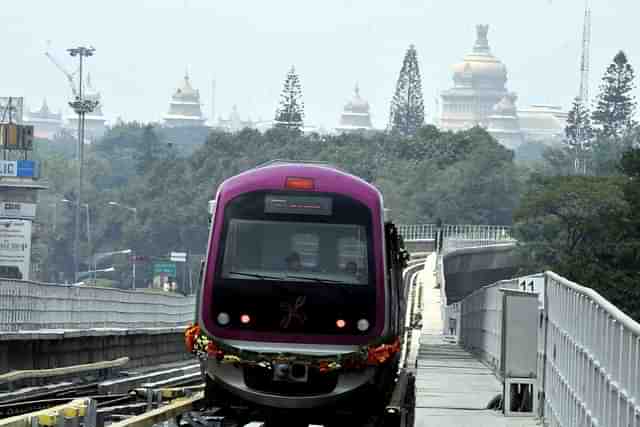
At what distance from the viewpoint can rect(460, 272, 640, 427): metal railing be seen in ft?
44.5

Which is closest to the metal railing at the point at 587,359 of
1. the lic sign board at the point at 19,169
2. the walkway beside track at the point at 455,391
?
the walkway beside track at the point at 455,391

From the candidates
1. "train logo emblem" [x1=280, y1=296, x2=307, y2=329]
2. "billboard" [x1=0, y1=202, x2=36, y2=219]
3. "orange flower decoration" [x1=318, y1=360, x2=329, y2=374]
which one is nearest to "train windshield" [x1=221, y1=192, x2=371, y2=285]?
"train logo emblem" [x1=280, y1=296, x2=307, y2=329]

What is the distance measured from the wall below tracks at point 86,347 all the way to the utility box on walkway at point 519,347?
34.8 feet

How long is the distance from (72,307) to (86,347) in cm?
461

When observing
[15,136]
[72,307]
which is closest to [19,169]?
[15,136]

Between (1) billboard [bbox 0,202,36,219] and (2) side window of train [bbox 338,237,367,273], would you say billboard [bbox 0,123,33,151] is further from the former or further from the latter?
(2) side window of train [bbox 338,237,367,273]

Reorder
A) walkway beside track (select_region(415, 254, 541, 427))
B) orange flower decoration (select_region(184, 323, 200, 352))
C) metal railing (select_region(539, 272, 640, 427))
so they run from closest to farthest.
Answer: metal railing (select_region(539, 272, 640, 427))
walkway beside track (select_region(415, 254, 541, 427))
orange flower decoration (select_region(184, 323, 200, 352))

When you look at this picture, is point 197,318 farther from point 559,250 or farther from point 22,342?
point 559,250

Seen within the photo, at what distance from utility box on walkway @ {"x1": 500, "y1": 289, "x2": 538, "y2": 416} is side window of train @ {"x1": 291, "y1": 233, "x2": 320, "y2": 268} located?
238 cm

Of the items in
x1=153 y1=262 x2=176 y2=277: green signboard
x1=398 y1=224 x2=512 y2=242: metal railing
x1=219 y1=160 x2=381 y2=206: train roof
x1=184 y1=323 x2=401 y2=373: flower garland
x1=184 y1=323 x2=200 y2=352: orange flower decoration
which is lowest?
x1=153 y1=262 x2=176 y2=277: green signboard

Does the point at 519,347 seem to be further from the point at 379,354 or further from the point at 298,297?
the point at 298,297

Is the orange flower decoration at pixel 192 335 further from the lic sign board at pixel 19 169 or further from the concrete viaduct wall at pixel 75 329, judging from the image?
the lic sign board at pixel 19 169

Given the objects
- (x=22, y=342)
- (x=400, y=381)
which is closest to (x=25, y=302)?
(x=22, y=342)

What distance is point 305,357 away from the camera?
898 inches
